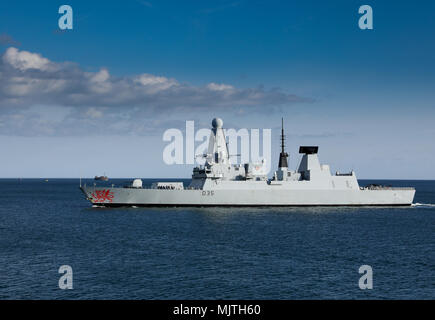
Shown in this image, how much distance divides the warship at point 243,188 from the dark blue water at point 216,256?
5.49 m

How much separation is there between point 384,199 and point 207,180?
25957 millimetres

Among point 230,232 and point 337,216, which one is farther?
point 337,216

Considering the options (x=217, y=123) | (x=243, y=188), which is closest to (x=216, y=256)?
(x=243, y=188)

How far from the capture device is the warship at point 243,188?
49.3m

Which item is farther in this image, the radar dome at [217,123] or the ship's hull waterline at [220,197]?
the radar dome at [217,123]

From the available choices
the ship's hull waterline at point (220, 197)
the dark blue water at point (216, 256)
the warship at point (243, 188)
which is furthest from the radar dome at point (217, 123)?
the dark blue water at point (216, 256)

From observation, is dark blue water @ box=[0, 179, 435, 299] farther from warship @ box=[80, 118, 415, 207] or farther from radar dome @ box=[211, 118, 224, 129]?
radar dome @ box=[211, 118, 224, 129]

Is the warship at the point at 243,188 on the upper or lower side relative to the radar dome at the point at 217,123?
lower

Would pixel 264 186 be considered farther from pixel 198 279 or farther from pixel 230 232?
pixel 198 279

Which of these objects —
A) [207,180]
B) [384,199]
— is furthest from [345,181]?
[207,180]

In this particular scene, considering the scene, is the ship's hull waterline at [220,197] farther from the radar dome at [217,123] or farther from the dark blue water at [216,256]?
the radar dome at [217,123]

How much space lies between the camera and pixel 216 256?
82.4 feet

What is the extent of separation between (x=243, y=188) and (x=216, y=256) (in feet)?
83.2

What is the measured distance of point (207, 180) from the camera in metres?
49.4
